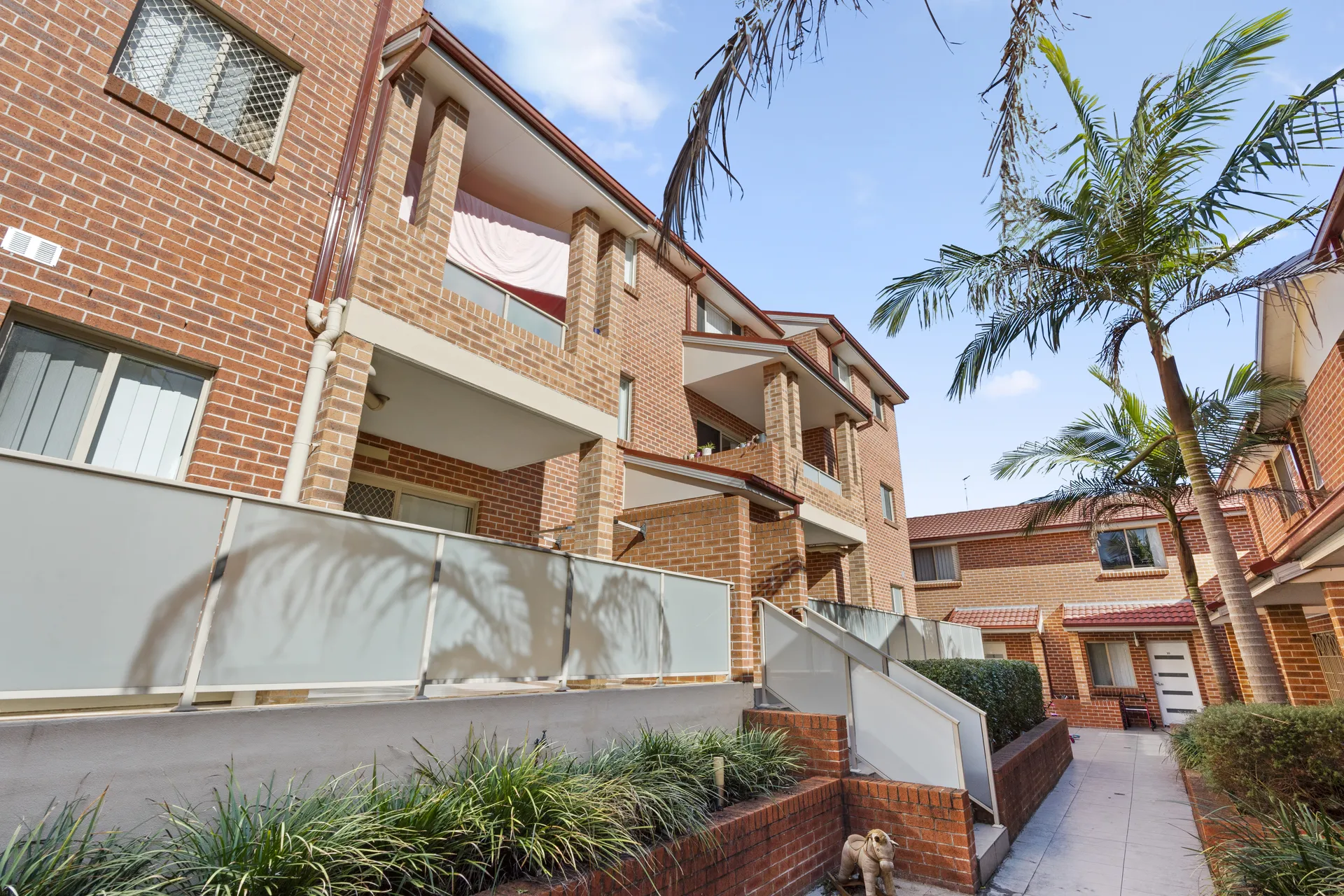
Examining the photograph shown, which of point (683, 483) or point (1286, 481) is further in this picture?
point (1286, 481)

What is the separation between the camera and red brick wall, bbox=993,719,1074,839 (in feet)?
26.0

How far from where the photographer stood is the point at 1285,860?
13.6 ft

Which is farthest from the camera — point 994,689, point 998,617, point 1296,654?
point 998,617

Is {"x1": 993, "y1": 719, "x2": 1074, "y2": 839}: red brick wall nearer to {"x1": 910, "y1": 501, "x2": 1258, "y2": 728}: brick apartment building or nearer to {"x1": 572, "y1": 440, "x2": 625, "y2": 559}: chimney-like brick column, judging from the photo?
{"x1": 572, "y1": 440, "x2": 625, "y2": 559}: chimney-like brick column

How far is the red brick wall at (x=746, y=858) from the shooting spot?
12.4 ft

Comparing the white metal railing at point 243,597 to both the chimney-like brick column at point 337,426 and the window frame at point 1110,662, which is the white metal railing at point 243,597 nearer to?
the chimney-like brick column at point 337,426

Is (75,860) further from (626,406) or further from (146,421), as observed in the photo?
(626,406)

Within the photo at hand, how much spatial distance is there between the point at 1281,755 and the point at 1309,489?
729cm

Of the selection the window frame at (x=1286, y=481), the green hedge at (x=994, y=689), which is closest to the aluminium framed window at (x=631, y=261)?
the green hedge at (x=994, y=689)

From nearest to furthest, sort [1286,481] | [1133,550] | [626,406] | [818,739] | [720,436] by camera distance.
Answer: [818,739], [626,406], [1286,481], [720,436], [1133,550]

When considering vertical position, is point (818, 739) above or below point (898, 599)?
below

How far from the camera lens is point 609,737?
216 inches

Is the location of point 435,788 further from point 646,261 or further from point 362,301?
point 646,261

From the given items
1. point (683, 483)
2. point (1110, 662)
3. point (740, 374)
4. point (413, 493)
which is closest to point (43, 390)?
point (413, 493)
